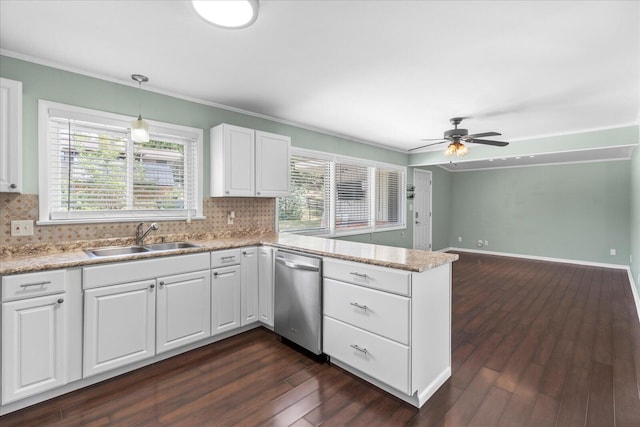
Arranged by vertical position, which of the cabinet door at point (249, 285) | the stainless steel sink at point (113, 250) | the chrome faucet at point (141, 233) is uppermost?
the chrome faucet at point (141, 233)

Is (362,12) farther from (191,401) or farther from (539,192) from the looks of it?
(539,192)

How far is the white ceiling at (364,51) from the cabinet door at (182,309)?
1786 mm

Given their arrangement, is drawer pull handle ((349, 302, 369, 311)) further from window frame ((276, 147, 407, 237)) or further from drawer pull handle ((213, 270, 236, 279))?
window frame ((276, 147, 407, 237))

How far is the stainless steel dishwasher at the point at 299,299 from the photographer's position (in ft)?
8.14

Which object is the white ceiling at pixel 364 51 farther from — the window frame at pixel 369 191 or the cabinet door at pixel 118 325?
the cabinet door at pixel 118 325

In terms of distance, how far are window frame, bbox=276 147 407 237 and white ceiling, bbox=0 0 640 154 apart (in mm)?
1197

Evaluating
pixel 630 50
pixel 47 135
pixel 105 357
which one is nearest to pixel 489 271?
pixel 630 50

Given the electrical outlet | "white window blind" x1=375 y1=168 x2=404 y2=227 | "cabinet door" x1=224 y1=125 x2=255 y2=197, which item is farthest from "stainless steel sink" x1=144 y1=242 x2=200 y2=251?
"white window blind" x1=375 y1=168 x2=404 y2=227

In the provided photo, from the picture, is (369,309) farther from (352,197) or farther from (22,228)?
(352,197)

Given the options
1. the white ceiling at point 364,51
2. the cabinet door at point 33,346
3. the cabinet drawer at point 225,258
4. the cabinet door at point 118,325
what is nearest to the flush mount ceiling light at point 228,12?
the white ceiling at point 364,51

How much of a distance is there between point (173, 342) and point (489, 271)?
5548 millimetres

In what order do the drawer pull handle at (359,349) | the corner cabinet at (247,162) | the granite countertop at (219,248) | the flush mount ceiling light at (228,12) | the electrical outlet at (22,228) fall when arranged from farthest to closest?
the corner cabinet at (247,162), the electrical outlet at (22,228), the drawer pull handle at (359,349), the granite countertop at (219,248), the flush mount ceiling light at (228,12)

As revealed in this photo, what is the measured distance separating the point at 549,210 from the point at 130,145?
26.4ft

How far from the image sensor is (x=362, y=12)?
1809 mm
